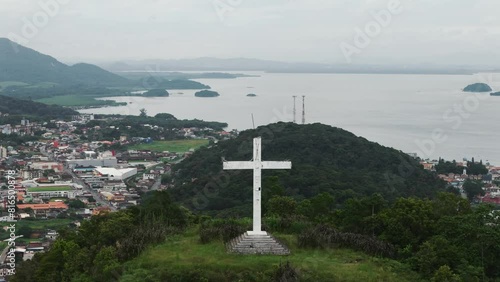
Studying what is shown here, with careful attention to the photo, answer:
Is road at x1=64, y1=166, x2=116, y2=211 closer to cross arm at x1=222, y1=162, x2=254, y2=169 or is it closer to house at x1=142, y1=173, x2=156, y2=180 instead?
house at x1=142, y1=173, x2=156, y2=180

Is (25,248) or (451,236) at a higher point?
(451,236)

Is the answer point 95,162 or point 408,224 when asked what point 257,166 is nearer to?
point 408,224

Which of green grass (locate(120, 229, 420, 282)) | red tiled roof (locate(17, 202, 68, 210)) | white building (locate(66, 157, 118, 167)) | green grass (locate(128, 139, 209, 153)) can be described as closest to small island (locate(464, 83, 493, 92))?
green grass (locate(128, 139, 209, 153))

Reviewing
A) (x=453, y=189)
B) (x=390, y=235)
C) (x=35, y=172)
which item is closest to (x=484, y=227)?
(x=390, y=235)

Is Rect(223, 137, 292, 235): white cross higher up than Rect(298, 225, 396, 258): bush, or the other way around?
Rect(223, 137, 292, 235): white cross

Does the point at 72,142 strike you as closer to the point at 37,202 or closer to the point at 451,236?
the point at 37,202
